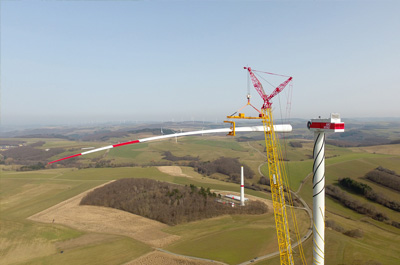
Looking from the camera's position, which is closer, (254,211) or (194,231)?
(194,231)

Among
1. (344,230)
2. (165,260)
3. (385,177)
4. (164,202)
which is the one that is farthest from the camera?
(385,177)

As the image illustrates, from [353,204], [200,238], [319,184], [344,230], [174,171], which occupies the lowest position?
[353,204]

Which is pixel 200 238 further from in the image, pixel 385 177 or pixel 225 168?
pixel 225 168

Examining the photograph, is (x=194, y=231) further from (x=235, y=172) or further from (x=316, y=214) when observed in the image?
(x=235, y=172)

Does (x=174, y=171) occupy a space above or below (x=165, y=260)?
below

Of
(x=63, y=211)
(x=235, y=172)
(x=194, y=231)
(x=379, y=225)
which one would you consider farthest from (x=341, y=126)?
(x=235, y=172)

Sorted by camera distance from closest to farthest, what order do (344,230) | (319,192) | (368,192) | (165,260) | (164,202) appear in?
(319,192) < (165,260) < (344,230) < (164,202) < (368,192)

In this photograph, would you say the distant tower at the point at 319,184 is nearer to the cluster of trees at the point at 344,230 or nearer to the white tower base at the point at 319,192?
the white tower base at the point at 319,192

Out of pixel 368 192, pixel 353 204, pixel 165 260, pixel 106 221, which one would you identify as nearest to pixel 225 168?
pixel 353 204
